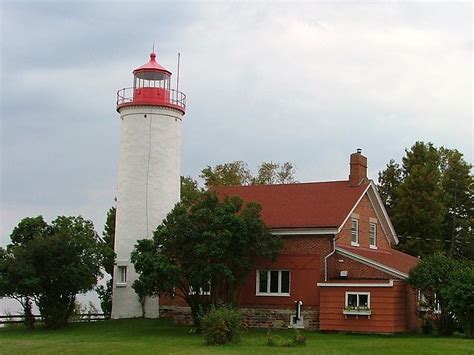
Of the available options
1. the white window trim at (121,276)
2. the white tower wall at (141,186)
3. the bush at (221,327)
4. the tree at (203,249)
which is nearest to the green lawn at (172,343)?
the bush at (221,327)

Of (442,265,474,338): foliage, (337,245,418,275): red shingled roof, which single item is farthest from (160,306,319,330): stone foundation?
(442,265,474,338): foliage

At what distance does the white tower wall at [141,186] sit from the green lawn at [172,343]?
3368 mm

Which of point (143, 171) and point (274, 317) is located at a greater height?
point (143, 171)

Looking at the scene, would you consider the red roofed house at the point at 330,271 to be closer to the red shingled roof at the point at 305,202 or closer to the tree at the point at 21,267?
the red shingled roof at the point at 305,202

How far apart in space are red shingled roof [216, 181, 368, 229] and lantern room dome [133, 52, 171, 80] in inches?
283

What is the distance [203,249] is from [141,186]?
858 cm

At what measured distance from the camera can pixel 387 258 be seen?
37219mm

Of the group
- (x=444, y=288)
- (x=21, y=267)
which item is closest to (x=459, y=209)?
(x=444, y=288)

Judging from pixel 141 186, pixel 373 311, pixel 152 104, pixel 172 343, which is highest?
pixel 152 104

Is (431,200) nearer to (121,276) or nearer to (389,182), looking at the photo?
(389,182)

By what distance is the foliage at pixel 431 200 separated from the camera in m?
48.2

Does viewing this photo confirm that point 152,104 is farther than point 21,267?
Yes

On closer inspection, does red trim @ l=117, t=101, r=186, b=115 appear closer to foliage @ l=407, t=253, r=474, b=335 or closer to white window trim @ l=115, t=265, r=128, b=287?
white window trim @ l=115, t=265, r=128, b=287

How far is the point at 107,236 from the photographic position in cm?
5197
